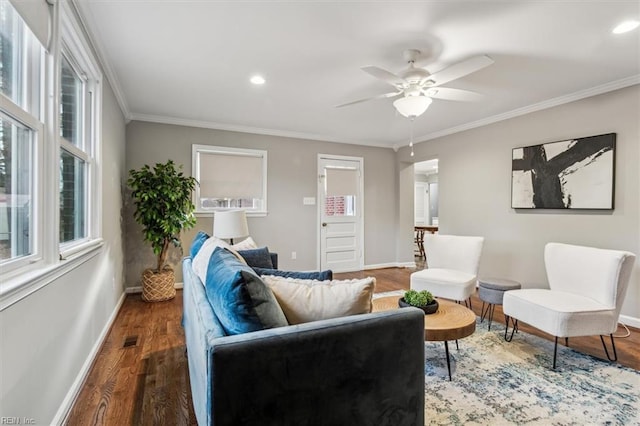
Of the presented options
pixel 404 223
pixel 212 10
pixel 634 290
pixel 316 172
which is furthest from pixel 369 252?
pixel 212 10

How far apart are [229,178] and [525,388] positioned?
4.26 meters

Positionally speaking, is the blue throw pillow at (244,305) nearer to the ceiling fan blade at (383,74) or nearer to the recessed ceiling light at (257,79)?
the ceiling fan blade at (383,74)

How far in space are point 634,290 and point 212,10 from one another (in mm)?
4471

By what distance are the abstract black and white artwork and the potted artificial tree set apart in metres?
4.28

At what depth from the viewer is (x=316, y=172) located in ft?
18.1

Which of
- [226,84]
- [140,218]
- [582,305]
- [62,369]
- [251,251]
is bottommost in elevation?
[62,369]

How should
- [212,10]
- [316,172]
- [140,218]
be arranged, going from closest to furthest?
[212,10] < [140,218] < [316,172]

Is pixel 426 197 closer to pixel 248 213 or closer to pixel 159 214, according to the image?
pixel 248 213

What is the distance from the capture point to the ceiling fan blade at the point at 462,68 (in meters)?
2.14

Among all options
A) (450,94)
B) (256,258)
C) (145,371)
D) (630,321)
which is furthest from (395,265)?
(145,371)

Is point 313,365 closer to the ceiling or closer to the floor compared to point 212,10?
closer to the floor

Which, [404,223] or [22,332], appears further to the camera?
[404,223]

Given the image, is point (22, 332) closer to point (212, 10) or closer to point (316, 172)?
point (212, 10)

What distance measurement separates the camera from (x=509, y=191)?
4.17 metres
